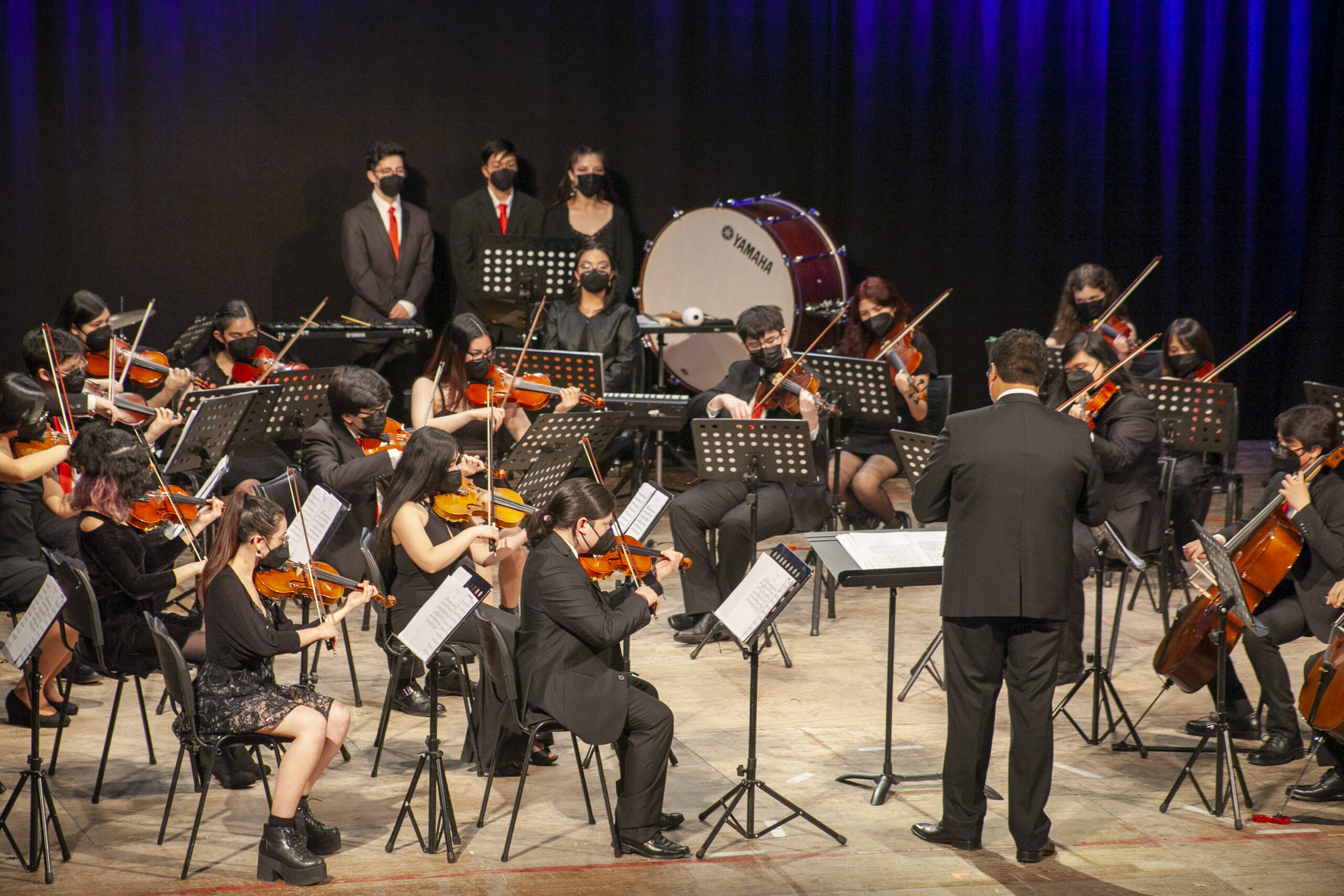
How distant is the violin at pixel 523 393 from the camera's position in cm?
692

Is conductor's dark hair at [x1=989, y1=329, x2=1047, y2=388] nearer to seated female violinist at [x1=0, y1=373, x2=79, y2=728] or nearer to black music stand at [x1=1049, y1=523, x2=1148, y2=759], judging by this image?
black music stand at [x1=1049, y1=523, x2=1148, y2=759]

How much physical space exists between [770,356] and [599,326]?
5.14ft

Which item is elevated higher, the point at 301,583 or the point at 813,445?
the point at 813,445

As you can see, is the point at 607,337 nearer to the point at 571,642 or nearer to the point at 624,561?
the point at 624,561

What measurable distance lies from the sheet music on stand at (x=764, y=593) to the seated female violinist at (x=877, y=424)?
3.00m

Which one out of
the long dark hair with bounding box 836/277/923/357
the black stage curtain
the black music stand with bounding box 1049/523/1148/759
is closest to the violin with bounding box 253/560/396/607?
the black music stand with bounding box 1049/523/1148/759

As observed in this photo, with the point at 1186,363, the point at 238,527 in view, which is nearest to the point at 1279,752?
the point at 1186,363

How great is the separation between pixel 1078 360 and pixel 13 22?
279 inches

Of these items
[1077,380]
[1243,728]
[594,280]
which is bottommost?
[1243,728]

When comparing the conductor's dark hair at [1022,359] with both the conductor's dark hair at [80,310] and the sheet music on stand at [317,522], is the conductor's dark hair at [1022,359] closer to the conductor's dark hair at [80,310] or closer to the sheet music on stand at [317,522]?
the sheet music on stand at [317,522]

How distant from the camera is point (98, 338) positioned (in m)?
6.90

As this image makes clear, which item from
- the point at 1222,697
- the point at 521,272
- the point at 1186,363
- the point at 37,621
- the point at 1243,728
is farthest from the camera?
the point at 521,272

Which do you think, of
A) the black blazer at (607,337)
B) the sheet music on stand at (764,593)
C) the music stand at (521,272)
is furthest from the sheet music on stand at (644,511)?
the music stand at (521,272)

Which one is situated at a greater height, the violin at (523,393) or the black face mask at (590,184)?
the black face mask at (590,184)
